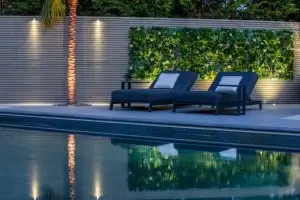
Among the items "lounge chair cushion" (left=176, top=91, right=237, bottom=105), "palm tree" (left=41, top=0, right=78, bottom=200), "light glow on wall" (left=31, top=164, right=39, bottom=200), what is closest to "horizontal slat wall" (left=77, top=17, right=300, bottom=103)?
"palm tree" (left=41, top=0, right=78, bottom=200)

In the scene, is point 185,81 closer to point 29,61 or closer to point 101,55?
point 101,55

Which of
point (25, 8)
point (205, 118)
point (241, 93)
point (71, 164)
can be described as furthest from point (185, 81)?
point (71, 164)

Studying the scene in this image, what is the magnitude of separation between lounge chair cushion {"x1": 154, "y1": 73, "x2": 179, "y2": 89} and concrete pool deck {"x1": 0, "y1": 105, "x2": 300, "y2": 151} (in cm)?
95

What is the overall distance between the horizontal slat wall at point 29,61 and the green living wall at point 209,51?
6.05 ft

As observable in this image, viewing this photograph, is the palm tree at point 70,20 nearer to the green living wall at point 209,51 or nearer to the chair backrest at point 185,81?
the green living wall at point 209,51

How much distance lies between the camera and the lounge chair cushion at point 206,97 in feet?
37.1

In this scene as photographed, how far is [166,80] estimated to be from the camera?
→ 1331 cm

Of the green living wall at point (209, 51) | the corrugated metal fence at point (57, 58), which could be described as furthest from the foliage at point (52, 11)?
the green living wall at point (209, 51)

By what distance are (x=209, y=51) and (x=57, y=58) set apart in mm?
3784

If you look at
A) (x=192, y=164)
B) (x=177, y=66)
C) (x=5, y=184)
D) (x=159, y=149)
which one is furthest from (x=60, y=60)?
(x=5, y=184)

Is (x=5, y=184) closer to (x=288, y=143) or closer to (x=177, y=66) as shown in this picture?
(x=288, y=143)

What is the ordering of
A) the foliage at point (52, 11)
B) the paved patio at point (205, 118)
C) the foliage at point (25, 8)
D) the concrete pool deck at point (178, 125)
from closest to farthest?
the concrete pool deck at point (178, 125)
the paved patio at point (205, 118)
the foliage at point (52, 11)
the foliage at point (25, 8)

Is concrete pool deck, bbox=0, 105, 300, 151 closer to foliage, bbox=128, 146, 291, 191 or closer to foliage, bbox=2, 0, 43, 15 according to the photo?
foliage, bbox=128, 146, 291, 191

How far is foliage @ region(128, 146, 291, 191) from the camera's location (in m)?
5.98
